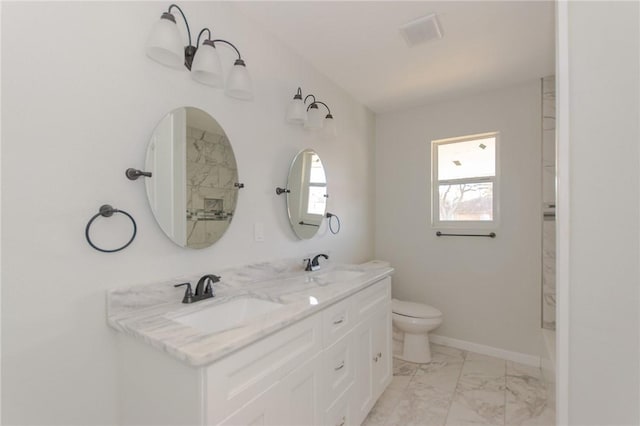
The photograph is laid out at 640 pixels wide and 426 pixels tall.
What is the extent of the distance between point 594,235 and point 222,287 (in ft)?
4.94

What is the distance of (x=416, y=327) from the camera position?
249cm

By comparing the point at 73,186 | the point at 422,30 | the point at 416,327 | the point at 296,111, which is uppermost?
the point at 422,30

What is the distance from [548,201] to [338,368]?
2.26 metres

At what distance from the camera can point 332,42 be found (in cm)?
196

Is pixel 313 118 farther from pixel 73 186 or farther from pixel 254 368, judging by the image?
pixel 254 368

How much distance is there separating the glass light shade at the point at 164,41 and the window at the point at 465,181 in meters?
2.51

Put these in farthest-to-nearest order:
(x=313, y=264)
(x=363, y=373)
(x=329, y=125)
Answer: (x=329, y=125) < (x=313, y=264) < (x=363, y=373)

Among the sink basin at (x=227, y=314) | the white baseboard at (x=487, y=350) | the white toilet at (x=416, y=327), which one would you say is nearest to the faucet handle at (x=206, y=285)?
the sink basin at (x=227, y=314)

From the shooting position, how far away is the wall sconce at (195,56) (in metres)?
1.17

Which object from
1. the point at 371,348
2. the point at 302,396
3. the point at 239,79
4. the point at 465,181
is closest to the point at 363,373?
the point at 371,348

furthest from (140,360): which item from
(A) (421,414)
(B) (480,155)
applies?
(B) (480,155)

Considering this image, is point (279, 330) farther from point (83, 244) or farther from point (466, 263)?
point (466, 263)

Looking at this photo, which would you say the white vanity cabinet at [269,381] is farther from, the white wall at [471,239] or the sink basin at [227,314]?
the white wall at [471,239]

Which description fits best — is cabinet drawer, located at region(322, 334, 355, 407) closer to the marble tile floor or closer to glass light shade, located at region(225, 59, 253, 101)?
the marble tile floor
